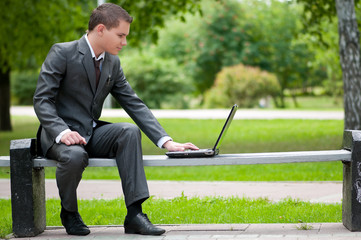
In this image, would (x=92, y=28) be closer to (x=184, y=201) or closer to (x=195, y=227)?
(x=195, y=227)

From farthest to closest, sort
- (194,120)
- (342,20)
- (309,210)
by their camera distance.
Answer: (194,120), (342,20), (309,210)

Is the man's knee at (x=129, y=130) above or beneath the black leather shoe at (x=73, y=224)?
above

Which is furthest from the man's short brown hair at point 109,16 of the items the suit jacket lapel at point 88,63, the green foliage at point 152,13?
the green foliage at point 152,13

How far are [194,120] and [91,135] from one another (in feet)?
54.3

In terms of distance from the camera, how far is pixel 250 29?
1409 inches

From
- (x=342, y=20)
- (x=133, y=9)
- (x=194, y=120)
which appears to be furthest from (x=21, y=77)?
(x=342, y=20)

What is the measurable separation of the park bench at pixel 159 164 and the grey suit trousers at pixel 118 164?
0.36 ft

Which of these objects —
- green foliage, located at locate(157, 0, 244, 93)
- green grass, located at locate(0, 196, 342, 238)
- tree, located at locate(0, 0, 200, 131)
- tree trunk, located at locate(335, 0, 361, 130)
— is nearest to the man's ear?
green grass, located at locate(0, 196, 342, 238)

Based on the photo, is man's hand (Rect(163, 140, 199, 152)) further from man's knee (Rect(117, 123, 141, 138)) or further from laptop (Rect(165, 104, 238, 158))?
man's knee (Rect(117, 123, 141, 138))

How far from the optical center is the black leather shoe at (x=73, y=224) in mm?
4547

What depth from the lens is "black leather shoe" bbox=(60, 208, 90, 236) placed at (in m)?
4.55

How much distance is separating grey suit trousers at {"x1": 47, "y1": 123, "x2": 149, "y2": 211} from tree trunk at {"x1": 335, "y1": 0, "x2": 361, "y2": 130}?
278 inches

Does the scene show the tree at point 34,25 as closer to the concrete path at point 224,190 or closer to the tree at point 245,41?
the concrete path at point 224,190

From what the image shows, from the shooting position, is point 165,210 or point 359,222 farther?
point 165,210
